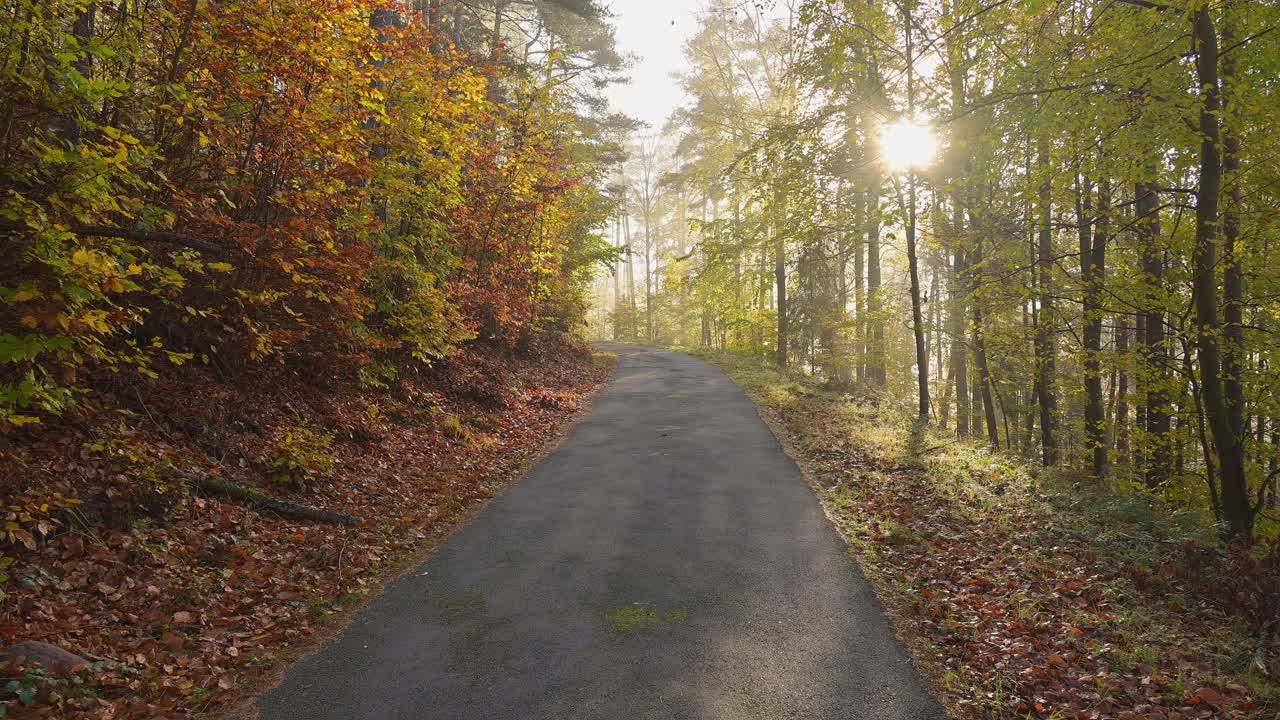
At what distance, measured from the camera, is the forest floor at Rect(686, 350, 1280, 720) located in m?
4.29

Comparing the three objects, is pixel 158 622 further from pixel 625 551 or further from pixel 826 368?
pixel 826 368

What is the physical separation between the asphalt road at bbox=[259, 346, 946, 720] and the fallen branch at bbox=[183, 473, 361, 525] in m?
1.37

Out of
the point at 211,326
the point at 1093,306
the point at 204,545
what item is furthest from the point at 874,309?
the point at 204,545

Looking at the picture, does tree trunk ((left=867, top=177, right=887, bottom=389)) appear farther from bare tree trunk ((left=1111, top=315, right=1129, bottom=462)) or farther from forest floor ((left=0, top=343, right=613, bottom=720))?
forest floor ((left=0, top=343, right=613, bottom=720))

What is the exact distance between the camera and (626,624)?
529 cm

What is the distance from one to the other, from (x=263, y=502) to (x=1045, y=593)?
811 centimetres

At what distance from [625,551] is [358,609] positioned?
277 centimetres

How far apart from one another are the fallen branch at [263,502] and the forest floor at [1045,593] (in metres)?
6.06

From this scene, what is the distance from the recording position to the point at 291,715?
4.11 metres

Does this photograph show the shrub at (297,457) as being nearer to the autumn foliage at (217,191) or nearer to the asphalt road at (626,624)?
the autumn foliage at (217,191)

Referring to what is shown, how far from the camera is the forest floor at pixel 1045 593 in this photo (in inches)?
169

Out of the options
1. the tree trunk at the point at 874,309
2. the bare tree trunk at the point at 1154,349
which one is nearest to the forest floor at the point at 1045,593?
the bare tree trunk at the point at 1154,349

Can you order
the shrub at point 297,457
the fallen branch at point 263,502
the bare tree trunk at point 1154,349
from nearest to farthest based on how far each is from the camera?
the fallen branch at point 263,502 → the shrub at point 297,457 → the bare tree trunk at point 1154,349

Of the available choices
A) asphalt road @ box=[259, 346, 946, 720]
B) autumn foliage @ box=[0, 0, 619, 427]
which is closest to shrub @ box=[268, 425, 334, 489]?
autumn foliage @ box=[0, 0, 619, 427]
